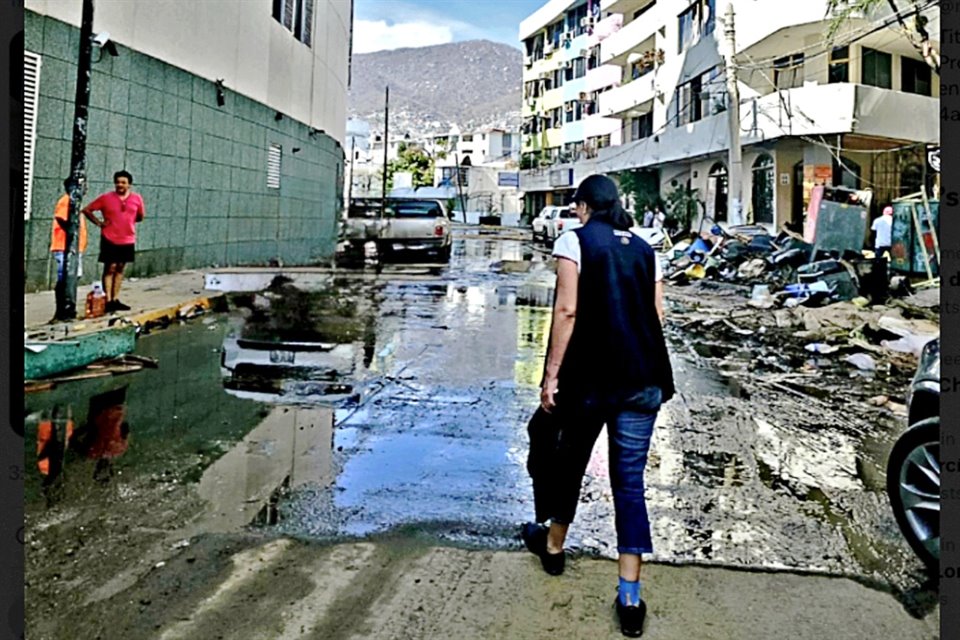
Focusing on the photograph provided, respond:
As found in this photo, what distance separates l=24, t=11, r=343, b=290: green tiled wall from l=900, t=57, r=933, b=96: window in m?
17.9

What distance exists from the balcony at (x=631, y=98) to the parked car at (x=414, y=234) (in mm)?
17525

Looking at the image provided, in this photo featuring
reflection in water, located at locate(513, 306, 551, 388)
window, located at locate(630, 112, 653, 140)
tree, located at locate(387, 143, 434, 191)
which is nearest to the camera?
reflection in water, located at locate(513, 306, 551, 388)

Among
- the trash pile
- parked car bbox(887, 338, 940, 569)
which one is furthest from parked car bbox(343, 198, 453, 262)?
parked car bbox(887, 338, 940, 569)

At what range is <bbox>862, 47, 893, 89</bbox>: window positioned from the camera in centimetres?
2406

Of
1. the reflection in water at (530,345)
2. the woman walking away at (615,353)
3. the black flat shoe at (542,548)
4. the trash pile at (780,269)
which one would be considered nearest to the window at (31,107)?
the reflection in water at (530,345)

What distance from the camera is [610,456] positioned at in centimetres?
338

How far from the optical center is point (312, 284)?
16.5 m

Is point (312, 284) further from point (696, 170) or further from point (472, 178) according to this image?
point (472, 178)

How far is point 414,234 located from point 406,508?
18480 millimetres

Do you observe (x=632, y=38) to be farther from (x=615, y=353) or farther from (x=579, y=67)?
(x=615, y=353)

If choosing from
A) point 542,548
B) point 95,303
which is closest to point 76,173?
point 95,303

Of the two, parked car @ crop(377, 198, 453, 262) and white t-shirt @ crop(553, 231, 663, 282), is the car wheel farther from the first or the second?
parked car @ crop(377, 198, 453, 262)

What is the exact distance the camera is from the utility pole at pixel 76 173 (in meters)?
8.73

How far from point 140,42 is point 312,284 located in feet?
17.2
